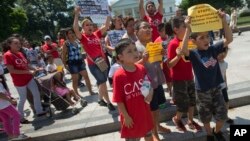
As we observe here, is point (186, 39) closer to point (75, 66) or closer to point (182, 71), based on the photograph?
point (182, 71)

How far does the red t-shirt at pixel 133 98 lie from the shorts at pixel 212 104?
0.96 meters

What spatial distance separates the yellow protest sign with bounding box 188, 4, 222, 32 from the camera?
178 inches

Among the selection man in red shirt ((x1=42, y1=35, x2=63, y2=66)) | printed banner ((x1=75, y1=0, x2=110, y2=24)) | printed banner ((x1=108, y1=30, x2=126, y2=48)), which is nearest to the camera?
printed banner ((x1=75, y1=0, x2=110, y2=24))

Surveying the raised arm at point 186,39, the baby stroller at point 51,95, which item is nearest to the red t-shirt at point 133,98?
the raised arm at point 186,39

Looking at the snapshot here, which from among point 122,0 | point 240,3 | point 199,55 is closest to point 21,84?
point 199,55

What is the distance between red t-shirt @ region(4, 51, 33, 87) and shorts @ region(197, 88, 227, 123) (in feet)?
12.1

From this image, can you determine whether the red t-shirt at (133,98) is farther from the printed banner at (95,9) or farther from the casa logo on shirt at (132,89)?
the printed banner at (95,9)

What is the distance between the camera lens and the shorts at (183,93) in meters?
5.43

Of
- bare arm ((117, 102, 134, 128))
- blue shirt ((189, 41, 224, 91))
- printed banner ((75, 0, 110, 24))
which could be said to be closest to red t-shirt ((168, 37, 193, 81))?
blue shirt ((189, 41, 224, 91))

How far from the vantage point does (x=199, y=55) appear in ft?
15.6

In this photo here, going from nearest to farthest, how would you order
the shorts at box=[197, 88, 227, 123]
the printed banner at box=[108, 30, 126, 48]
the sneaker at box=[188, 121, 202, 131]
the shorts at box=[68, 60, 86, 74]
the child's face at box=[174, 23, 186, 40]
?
1. the shorts at box=[197, 88, 227, 123]
2. the child's face at box=[174, 23, 186, 40]
3. the sneaker at box=[188, 121, 202, 131]
4. the printed banner at box=[108, 30, 126, 48]
5. the shorts at box=[68, 60, 86, 74]

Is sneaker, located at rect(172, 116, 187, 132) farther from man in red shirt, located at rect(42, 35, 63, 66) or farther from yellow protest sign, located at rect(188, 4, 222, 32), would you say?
man in red shirt, located at rect(42, 35, 63, 66)

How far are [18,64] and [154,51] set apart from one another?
315cm

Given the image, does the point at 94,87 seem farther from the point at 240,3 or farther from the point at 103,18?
the point at 240,3
